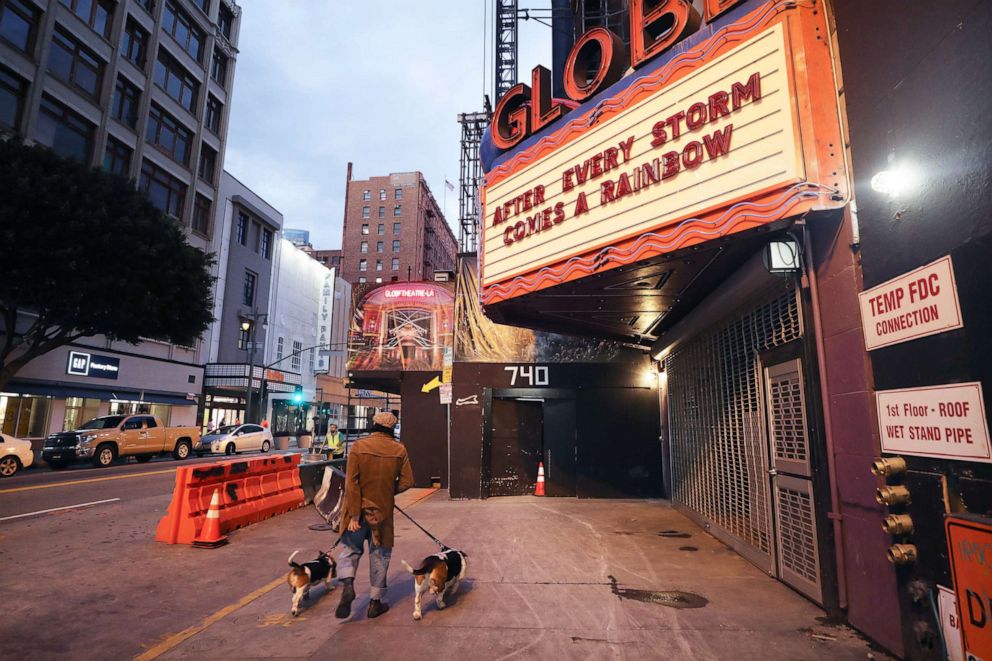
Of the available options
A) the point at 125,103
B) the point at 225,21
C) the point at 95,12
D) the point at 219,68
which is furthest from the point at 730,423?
the point at 225,21

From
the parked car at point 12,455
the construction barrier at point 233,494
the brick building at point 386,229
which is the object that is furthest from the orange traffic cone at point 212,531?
the brick building at point 386,229

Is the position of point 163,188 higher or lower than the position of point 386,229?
lower

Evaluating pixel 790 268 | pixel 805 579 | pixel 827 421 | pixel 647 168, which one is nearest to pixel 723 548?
pixel 805 579

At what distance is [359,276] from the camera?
3191 inches

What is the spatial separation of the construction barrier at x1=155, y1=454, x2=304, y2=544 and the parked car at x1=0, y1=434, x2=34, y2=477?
11.3m

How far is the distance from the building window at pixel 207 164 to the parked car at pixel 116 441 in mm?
20383

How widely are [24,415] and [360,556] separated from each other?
2968cm

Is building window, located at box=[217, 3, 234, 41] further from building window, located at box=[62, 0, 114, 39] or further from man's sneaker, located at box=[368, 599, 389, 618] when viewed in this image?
man's sneaker, located at box=[368, 599, 389, 618]

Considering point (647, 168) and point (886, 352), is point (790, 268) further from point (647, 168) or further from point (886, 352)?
point (647, 168)

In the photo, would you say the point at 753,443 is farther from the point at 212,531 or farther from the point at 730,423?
the point at 212,531

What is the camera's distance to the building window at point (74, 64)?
27000 millimetres

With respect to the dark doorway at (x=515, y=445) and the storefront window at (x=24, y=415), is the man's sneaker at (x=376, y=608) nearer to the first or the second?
the dark doorway at (x=515, y=445)

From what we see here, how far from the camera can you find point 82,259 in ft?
67.2

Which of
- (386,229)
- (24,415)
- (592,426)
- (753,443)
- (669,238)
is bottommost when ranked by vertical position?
(753,443)
